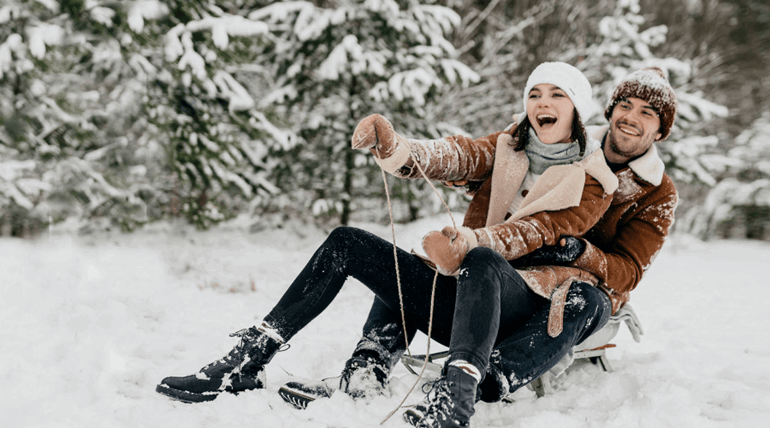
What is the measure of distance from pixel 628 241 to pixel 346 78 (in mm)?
3449

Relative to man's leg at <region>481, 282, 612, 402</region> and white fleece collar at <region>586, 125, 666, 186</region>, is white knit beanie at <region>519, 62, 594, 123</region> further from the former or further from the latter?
man's leg at <region>481, 282, 612, 402</region>

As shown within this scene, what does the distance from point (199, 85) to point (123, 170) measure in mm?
1016

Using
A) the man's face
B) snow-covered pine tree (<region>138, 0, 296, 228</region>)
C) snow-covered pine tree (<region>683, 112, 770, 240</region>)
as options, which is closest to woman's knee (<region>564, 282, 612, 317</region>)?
the man's face

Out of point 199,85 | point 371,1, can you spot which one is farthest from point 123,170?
point 371,1

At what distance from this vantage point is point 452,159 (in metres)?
→ 2.12

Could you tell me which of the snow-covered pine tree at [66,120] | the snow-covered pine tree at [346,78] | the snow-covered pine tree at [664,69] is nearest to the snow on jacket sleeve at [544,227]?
the snow-covered pine tree at [346,78]

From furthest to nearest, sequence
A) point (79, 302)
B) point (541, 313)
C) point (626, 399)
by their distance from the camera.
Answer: point (79, 302), point (626, 399), point (541, 313)

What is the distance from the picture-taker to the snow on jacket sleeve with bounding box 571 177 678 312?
201 centimetres

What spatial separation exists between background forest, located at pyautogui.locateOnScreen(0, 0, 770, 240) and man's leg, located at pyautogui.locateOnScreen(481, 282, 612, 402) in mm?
3090

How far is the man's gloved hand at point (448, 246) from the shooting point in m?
1.70

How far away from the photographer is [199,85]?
14.4 feet

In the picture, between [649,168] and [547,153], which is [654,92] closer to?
[649,168]

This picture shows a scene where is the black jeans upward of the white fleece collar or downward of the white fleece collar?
downward

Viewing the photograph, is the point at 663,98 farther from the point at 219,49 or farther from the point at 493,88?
the point at 493,88
